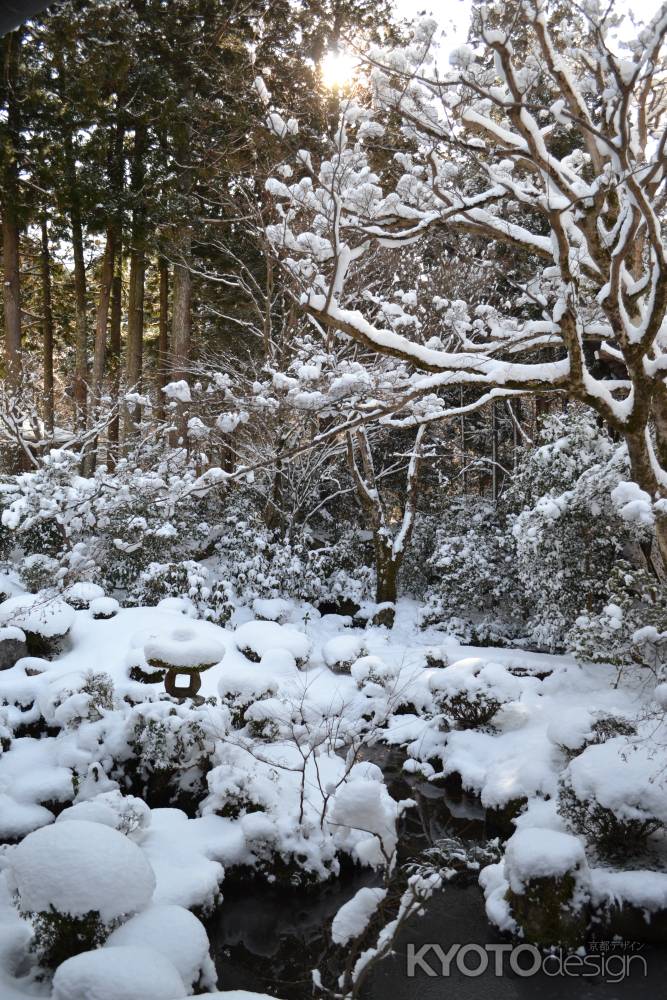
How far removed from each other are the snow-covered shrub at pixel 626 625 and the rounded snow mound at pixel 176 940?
4.16 m

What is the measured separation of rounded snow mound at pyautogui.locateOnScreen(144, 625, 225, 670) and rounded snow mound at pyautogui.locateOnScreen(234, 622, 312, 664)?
217cm

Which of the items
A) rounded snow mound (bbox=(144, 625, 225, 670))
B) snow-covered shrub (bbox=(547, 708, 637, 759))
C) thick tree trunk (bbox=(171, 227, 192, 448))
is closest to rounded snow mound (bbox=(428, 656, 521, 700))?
snow-covered shrub (bbox=(547, 708, 637, 759))

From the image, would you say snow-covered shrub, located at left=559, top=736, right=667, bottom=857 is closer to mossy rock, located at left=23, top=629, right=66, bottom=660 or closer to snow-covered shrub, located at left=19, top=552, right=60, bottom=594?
mossy rock, located at left=23, top=629, right=66, bottom=660

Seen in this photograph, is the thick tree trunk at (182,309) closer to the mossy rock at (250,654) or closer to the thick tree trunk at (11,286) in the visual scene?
the thick tree trunk at (11,286)

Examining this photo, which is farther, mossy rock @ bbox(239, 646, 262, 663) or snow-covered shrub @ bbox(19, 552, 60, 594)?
snow-covered shrub @ bbox(19, 552, 60, 594)

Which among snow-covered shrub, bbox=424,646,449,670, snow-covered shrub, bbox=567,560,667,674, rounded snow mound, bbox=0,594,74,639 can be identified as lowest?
snow-covered shrub, bbox=424,646,449,670

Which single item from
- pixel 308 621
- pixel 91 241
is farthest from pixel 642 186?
pixel 91 241

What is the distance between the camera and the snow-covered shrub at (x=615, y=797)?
5066 millimetres

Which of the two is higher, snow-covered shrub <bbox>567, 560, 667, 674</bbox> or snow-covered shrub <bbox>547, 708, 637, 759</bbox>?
snow-covered shrub <bbox>567, 560, 667, 674</bbox>

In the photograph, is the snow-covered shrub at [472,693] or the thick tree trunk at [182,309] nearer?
the snow-covered shrub at [472,693]

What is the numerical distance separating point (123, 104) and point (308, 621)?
36.2 feet

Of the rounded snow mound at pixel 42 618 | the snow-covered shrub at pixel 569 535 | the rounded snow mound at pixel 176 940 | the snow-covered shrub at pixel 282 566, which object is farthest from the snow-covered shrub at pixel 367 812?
the snow-covered shrub at pixel 282 566

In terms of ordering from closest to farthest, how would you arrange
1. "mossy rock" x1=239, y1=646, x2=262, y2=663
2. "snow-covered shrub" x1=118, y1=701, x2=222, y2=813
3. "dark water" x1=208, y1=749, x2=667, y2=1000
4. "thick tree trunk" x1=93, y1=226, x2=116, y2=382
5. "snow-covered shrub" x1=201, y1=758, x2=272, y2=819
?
1. "dark water" x1=208, y1=749, x2=667, y2=1000
2. "snow-covered shrub" x1=201, y1=758, x2=272, y2=819
3. "snow-covered shrub" x1=118, y1=701, x2=222, y2=813
4. "mossy rock" x1=239, y1=646, x2=262, y2=663
5. "thick tree trunk" x1=93, y1=226, x2=116, y2=382

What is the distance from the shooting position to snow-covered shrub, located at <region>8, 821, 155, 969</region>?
3.81 meters
